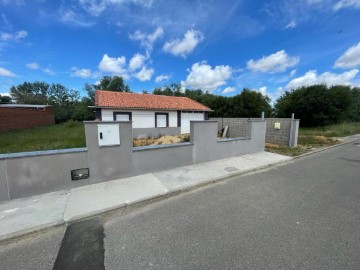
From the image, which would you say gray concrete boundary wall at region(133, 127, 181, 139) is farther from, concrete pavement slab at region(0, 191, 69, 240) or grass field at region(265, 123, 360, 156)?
concrete pavement slab at region(0, 191, 69, 240)

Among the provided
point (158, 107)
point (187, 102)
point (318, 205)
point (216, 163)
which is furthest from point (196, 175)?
point (187, 102)

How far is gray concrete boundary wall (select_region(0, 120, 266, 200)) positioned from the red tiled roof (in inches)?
351

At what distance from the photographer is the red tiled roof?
1322cm

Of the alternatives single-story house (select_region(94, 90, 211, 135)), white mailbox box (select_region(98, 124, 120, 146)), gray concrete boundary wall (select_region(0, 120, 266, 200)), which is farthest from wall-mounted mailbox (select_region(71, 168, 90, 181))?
single-story house (select_region(94, 90, 211, 135))

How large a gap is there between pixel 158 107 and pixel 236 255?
518 inches

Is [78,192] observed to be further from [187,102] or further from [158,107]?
[187,102]

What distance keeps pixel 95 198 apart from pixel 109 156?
113 centimetres

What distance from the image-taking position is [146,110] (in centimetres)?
1408

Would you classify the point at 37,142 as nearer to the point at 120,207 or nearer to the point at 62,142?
the point at 62,142

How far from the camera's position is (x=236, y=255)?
2.16 metres

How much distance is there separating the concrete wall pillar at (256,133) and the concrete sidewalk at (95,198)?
7.27 feet

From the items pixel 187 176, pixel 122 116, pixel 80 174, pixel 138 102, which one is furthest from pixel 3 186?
pixel 138 102

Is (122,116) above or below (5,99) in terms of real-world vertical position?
below

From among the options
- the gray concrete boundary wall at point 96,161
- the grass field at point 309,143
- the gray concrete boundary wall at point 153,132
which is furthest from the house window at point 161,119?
the gray concrete boundary wall at point 96,161
